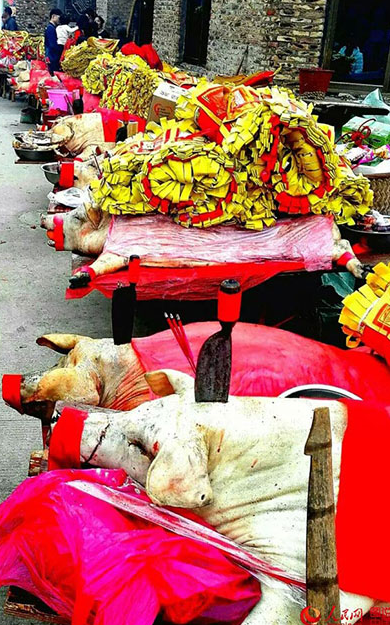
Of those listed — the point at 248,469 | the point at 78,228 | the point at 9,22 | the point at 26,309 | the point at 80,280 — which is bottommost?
the point at 26,309

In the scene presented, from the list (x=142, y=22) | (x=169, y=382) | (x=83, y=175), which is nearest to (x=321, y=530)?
(x=169, y=382)

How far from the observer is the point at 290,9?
7.46 metres

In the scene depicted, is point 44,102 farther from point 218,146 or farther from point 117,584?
point 117,584

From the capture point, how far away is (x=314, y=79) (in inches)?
247

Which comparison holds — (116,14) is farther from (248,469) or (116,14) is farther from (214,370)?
(248,469)

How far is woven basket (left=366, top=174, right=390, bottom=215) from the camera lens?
455cm

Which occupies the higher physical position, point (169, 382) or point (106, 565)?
point (169, 382)

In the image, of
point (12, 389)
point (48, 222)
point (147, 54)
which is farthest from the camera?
point (147, 54)

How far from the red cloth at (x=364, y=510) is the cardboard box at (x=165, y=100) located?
416 centimetres

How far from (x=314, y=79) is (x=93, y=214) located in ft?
10.0

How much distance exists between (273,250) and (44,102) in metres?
6.67

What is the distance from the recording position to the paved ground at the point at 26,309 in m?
3.49

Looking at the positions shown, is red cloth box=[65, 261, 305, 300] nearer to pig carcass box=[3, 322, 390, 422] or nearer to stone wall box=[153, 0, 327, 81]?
pig carcass box=[3, 322, 390, 422]

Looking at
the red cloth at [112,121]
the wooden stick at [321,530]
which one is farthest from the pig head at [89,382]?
the red cloth at [112,121]
